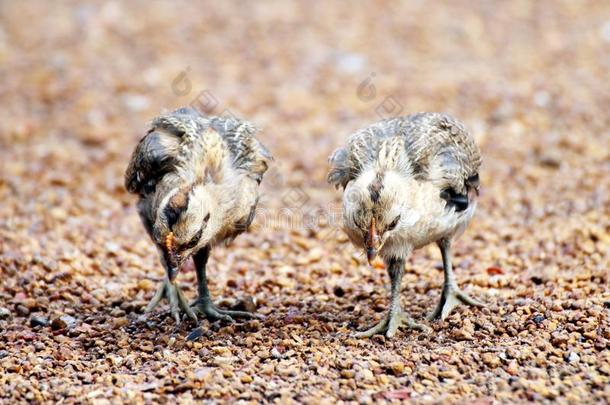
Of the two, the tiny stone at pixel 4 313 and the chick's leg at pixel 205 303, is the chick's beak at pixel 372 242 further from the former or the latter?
the tiny stone at pixel 4 313

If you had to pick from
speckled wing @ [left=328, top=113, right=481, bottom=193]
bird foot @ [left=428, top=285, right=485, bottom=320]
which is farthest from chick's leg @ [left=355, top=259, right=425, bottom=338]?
speckled wing @ [left=328, top=113, right=481, bottom=193]

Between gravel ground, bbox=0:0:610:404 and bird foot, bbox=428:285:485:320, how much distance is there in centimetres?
19

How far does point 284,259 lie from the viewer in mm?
8422

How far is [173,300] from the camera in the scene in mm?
6980

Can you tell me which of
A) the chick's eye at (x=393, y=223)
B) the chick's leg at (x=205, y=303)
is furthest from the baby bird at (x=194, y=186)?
the chick's eye at (x=393, y=223)

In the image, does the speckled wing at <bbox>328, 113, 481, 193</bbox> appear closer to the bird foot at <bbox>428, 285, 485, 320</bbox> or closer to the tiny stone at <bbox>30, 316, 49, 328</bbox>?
the bird foot at <bbox>428, 285, 485, 320</bbox>

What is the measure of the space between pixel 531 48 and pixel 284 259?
7235 mm

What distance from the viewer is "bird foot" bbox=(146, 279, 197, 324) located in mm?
6871

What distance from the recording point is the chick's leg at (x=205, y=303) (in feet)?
22.4

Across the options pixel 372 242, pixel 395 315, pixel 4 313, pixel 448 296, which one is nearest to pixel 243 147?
pixel 372 242

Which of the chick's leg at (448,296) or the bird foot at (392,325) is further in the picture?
the chick's leg at (448,296)

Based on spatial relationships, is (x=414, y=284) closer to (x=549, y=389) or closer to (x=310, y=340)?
(x=310, y=340)

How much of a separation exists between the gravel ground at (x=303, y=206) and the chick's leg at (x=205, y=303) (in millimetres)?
247

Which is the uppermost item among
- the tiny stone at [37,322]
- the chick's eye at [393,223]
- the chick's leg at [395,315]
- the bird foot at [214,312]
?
the chick's eye at [393,223]
